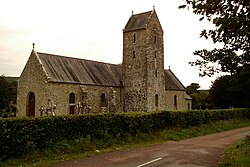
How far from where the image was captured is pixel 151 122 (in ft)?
60.1

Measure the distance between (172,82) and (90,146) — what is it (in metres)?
32.7

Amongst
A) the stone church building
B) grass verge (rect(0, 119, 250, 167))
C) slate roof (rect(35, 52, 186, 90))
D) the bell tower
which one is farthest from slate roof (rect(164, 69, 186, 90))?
grass verge (rect(0, 119, 250, 167))

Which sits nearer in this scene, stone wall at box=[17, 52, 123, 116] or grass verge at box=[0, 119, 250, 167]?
grass verge at box=[0, 119, 250, 167]

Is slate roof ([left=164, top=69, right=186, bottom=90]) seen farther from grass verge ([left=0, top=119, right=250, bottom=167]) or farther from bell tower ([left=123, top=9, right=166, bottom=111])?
grass verge ([left=0, top=119, right=250, bottom=167])

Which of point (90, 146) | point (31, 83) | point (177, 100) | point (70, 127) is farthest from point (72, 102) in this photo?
point (177, 100)

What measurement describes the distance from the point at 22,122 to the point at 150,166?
5.27 meters

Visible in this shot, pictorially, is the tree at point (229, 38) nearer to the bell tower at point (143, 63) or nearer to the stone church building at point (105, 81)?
the stone church building at point (105, 81)

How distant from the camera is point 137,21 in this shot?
1501 inches

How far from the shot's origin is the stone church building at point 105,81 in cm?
2884

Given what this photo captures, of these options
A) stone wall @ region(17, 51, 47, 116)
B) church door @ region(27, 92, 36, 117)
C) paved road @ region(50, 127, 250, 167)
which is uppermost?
stone wall @ region(17, 51, 47, 116)

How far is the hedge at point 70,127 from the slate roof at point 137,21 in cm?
1815

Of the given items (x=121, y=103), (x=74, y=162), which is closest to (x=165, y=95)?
(x=121, y=103)

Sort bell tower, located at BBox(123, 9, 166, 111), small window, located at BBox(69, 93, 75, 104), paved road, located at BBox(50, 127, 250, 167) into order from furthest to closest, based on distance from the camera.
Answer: bell tower, located at BBox(123, 9, 166, 111), small window, located at BBox(69, 93, 75, 104), paved road, located at BBox(50, 127, 250, 167)

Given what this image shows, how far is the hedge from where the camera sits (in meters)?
10.6
